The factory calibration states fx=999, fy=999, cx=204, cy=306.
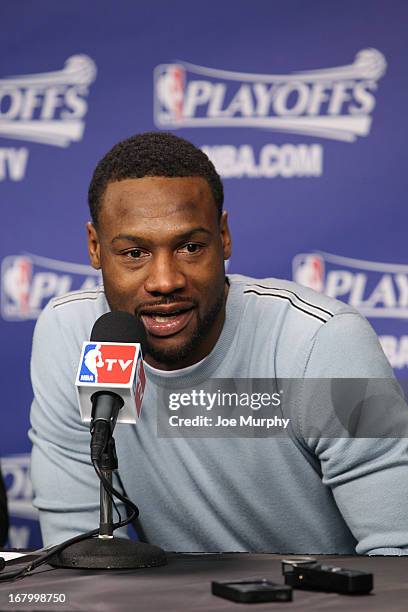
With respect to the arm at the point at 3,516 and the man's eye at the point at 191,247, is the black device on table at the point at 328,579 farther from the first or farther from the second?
the arm at the point at 3,516

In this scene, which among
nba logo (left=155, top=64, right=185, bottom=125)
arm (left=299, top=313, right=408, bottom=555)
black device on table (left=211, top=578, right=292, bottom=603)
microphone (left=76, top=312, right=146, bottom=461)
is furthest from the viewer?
nba logo (left=155, top=64, right=185, bottom=125)

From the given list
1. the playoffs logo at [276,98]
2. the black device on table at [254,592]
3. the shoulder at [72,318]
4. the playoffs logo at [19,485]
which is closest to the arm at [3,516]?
the shoulder at [72,318]

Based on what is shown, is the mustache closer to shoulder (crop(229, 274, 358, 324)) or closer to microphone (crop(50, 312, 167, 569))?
shoulder (crop(229, 274, 358, 324))

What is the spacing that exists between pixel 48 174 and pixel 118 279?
1.31m

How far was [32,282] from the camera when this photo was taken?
3072 millimetres

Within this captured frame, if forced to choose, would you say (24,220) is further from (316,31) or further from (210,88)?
(316,31)

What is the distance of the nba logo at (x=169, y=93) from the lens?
305 cm

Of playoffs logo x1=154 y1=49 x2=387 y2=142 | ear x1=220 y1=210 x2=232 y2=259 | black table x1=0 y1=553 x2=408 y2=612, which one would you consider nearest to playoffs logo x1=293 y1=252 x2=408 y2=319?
playoffs logo x1=154 y1=49 x2=387 y2=142

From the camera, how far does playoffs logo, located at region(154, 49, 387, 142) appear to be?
296 centimetres

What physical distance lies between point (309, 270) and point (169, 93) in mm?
696

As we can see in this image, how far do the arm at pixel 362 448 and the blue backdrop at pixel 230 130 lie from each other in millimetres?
1060

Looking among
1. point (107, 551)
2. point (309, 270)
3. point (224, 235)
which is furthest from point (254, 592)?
point (309, 270)

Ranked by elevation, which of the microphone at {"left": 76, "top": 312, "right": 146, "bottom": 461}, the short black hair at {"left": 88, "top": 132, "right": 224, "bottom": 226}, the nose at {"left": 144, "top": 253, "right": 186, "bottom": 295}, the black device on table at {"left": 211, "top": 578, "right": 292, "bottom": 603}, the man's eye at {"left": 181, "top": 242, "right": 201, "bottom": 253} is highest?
the short black hair at {"left": 88, "top": 132, "right": 224, "bottom": 226}

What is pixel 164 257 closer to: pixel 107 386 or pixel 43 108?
pixel 107 386
